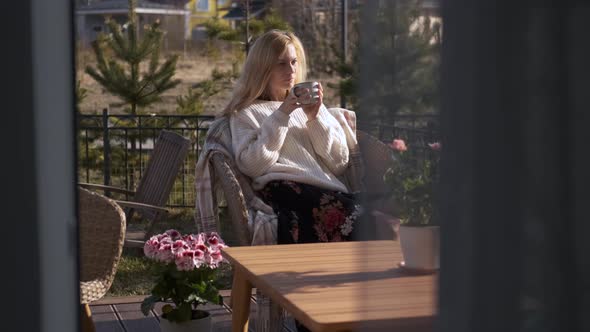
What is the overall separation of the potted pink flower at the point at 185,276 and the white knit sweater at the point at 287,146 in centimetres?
54

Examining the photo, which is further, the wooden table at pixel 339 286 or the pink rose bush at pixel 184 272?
the pink rose bush at pixel 184 272

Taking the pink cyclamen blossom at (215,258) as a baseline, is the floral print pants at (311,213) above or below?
above

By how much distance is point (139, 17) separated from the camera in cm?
913

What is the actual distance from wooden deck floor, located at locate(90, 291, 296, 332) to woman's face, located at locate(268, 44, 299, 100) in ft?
3.33

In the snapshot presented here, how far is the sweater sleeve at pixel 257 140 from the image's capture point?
145 inches

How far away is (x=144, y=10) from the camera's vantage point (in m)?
9.88

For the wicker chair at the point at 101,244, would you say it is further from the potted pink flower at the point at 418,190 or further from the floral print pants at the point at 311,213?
the potted pink flower at the point at 418,190

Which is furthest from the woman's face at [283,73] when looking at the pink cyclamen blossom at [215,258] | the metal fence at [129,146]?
the metal fence at [129,146]

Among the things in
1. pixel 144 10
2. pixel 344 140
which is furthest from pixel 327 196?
pixel 144 10

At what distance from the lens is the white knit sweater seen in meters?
3.71

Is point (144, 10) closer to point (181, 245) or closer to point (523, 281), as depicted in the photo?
point (181, 245)

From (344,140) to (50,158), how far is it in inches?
112

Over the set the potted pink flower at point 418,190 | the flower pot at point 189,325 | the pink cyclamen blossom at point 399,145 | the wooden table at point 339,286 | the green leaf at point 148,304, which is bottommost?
the flower pot at point 189,325

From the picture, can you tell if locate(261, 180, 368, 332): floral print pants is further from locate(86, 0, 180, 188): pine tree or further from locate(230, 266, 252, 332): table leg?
locate(86, 0, 180, 188): pine tree
